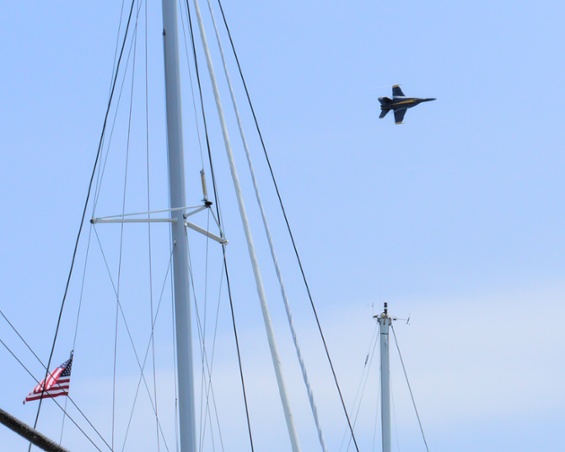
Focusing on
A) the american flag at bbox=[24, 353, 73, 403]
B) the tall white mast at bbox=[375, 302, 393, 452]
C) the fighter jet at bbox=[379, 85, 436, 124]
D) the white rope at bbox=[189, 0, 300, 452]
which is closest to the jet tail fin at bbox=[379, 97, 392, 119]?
the fighter jet at bbox=[379, 85, 436, 124]

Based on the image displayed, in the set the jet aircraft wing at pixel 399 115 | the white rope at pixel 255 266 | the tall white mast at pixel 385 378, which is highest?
the jet aircraft wing at pixel 399 115

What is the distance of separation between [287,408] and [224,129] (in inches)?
186

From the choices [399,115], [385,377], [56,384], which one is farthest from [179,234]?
[399,115]

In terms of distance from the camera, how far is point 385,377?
1734 inches

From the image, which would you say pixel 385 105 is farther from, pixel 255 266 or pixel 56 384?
pixel 255 266

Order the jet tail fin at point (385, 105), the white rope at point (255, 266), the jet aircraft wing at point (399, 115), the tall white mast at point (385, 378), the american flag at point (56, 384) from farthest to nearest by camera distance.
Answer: the jet tail fin at point (385, 105) < the jet aircraft wing at point (399, 115) < the tall white mast at point (385, 378) < the american flag at point (56, 384) < the white rope at point (255, 266)

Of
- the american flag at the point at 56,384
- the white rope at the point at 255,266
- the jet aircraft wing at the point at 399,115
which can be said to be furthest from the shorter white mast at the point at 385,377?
the jet aircraft wing at the point at 399,115

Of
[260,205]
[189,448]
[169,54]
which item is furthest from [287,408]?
[169,54]

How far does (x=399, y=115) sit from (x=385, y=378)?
124 feet

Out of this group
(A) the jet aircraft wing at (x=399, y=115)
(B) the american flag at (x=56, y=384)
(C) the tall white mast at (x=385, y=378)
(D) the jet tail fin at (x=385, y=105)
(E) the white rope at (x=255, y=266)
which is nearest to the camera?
(E) the white rope at (x=255, y=266)

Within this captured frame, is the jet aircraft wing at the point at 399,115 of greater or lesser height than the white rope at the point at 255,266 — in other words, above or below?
above

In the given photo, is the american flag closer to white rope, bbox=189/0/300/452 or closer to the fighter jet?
white rope, bbox=189/0/300/452

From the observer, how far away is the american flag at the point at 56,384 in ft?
73.7

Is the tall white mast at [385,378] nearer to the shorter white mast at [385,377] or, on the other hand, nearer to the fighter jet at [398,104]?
the shorter white mast at [385,377]
